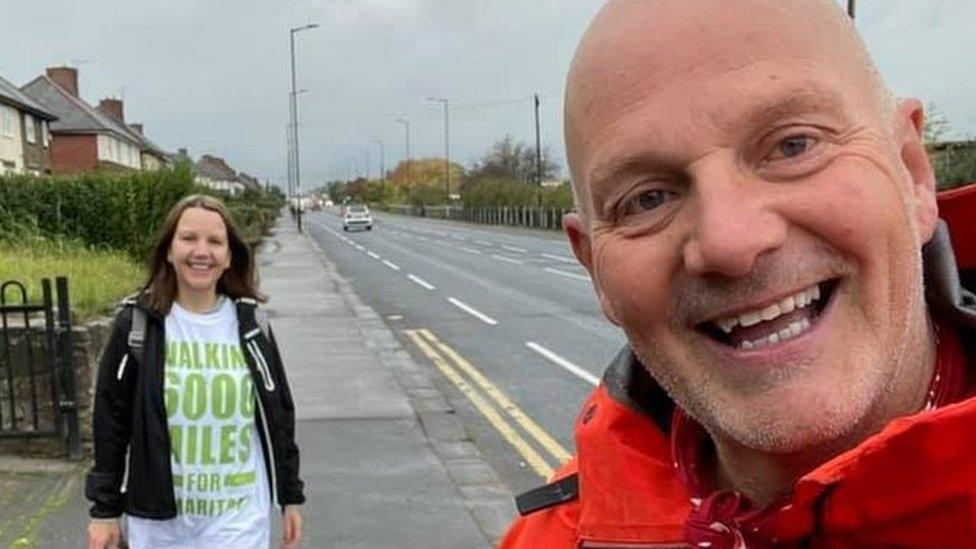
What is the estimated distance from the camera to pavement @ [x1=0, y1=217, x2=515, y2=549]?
5227mm

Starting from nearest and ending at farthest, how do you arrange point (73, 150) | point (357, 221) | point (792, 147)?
point (792, 147) < point (357, 221) < point (73, 150)

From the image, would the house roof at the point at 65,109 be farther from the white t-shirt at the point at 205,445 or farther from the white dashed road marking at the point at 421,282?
the white t-shirt at the point at 205,445

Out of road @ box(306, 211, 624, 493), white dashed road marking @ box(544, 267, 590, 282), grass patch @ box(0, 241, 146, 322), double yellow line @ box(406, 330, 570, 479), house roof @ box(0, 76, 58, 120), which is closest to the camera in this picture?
double yellow line @ box(406, 330, 570, 479)

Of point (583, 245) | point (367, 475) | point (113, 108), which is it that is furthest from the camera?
point (113, 108)

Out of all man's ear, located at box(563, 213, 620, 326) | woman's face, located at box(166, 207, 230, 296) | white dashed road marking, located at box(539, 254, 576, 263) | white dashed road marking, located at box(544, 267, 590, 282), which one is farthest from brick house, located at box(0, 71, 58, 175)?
man's ear, located at box(563, 213, 620, 326)

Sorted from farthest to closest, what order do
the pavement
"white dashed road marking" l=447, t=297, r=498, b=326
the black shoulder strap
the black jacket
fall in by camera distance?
"white dashed road marking" l=447, t=297, r=498, b=326
the pavement
the black jacket
the black shoulder strap

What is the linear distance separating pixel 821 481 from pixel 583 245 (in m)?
0.50

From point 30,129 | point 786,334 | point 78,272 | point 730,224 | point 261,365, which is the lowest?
point 78,272

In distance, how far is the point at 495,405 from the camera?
28.9ft

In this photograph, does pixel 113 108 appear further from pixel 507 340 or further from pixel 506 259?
pixel 507 340

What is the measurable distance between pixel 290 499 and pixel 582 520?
2.41 m

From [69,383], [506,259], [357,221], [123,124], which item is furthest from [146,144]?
[69,383]

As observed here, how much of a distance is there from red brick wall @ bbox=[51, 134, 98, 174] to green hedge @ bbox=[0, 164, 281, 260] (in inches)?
1831

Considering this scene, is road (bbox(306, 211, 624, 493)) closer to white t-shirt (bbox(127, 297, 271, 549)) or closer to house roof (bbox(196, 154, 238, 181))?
white t-shirt (bbox(127, 297, 271, 549))
